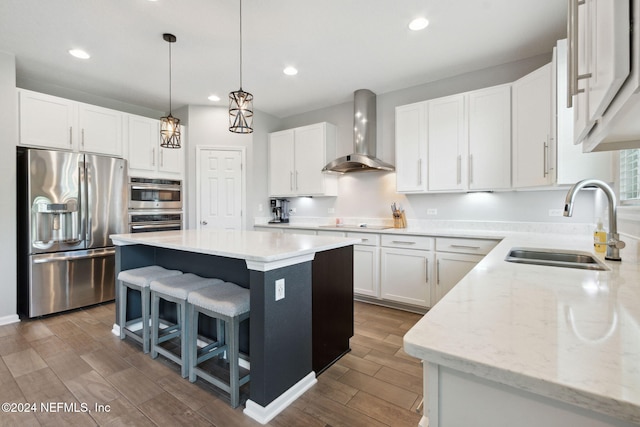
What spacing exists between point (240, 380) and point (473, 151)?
307cm

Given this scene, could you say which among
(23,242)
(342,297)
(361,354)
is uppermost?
(23,242)

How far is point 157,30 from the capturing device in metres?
2.72

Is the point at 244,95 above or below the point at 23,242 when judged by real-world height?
above

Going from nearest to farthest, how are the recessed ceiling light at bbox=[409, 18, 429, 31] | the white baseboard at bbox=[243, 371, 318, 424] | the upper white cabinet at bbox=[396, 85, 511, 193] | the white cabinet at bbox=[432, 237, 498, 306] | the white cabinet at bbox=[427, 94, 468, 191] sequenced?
the white baseboard at bbox=[243, 371, 318, 424] → the recessed ceiling light at bbox=[409, 18, 429, 31] → the white cabinet at bbox=[432, 237, 498, 306] → the upper white cabinet at bbox=[396, 85, 511, 193] → the white cabinet at bbox=[427, 94, 468, 191]

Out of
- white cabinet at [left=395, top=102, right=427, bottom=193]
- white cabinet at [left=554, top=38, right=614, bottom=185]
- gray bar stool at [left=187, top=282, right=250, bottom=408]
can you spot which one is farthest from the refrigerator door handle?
white cabinet at [left=554, top=38, right=614, bottom=185]

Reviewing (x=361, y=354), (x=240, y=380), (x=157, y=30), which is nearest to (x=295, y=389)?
(x=240, y=380)

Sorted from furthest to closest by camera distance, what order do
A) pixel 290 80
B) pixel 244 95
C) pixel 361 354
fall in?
pixel 290 80 → pixel 361 354 → pixel 244 95

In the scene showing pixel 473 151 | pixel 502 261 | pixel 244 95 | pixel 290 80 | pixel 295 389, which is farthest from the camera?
pixel 290 80

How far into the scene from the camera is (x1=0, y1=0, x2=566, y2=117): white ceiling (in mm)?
Result: 2410

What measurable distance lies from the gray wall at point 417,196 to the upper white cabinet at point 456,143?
340 mm

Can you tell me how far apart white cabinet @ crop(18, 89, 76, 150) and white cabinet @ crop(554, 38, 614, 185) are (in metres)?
4.94

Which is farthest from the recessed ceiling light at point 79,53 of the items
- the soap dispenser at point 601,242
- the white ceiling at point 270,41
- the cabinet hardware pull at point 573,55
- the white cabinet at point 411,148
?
the soap dispenser at point 601,242

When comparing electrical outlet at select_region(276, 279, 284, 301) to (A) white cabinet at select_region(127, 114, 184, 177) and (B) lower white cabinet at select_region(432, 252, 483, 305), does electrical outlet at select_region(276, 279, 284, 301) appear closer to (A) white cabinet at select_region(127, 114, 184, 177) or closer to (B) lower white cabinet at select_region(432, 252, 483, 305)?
(B) lower white cabinet at select_region(432, 252, 483, 305)

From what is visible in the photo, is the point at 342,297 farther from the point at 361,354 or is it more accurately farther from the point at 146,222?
the point at 146,222
